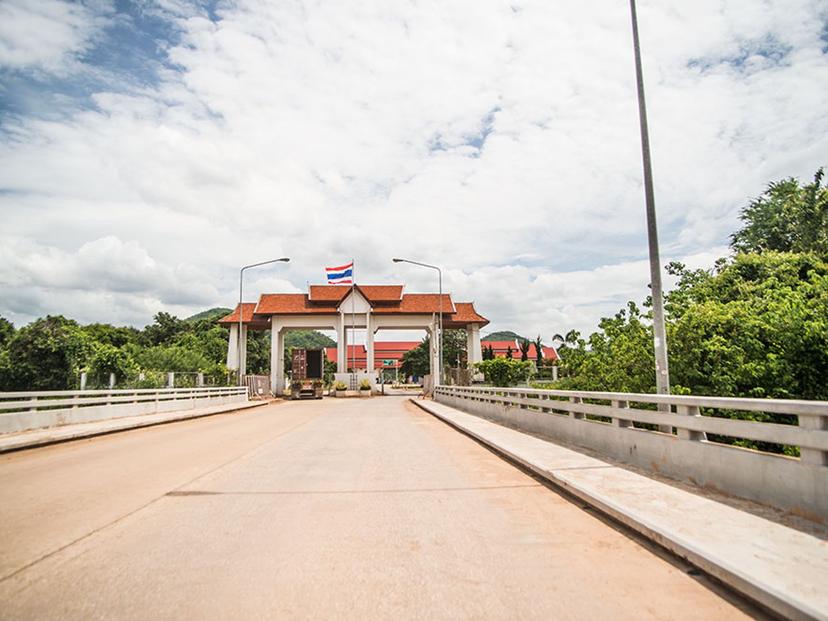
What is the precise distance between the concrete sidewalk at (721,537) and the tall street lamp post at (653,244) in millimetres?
1965

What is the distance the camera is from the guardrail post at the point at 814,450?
5.28 m

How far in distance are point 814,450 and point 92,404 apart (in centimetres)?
2455

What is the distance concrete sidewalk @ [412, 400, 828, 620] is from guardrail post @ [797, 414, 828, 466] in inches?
28.7

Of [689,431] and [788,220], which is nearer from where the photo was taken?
[689,431]

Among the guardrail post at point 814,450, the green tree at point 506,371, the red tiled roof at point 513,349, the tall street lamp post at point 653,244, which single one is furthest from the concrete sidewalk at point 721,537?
the red tiled roof at point 513,349

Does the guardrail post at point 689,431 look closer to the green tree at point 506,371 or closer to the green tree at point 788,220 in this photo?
the green tree at point 788,220

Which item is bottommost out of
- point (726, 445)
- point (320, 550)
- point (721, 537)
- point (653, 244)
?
point (320, 550)

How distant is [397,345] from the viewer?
11788 cm

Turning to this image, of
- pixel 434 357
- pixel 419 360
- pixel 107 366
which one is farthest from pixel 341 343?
pixel 419 360

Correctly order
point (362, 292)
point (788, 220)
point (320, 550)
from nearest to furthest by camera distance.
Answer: point (320, 550)
point (788, 220)
point (362, 292)

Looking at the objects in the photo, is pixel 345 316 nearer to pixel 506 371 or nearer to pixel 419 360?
pixel 506 371

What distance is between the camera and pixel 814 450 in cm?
536

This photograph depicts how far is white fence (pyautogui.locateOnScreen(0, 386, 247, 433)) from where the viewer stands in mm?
15031

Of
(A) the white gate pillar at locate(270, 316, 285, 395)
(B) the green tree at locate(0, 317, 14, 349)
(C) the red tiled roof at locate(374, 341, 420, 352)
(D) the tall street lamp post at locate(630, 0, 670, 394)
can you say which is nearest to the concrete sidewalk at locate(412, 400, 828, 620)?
(D) the tall street lamp post at locate(630, 0, 670, 394)
